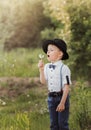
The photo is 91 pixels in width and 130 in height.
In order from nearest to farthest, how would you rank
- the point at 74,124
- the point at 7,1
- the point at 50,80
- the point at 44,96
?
the point at 50,80 → the point at 74,124 → the point at 44,96 → the point at 7,1

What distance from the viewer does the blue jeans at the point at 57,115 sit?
21.9ft

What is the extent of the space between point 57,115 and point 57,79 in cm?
52

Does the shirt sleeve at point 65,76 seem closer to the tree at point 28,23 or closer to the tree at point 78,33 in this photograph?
the tree at point 78,33

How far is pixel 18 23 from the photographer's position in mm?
22375

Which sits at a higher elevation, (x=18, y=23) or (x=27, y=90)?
(x=18, y=23)

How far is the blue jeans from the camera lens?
6.69m

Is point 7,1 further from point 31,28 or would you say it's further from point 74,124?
point 74,124

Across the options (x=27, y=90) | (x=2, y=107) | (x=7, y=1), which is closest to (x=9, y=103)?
(x=2, y=107)

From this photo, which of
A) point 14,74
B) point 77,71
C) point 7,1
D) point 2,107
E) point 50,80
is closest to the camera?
point 50,80

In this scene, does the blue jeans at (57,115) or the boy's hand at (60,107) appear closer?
the boy's hand at (60,107)

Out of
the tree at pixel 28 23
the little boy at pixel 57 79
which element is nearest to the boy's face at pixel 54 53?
the little boy at pixel 57 79

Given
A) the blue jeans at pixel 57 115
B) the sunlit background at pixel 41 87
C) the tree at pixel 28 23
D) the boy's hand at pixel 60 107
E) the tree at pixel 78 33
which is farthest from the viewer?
the tree at pixel 28 23

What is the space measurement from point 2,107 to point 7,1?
11.4 m

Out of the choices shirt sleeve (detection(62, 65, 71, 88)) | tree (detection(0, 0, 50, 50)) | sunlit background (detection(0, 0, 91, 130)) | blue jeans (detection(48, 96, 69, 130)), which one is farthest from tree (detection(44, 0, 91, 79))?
tree (detection(0, 0, 50, 50))
